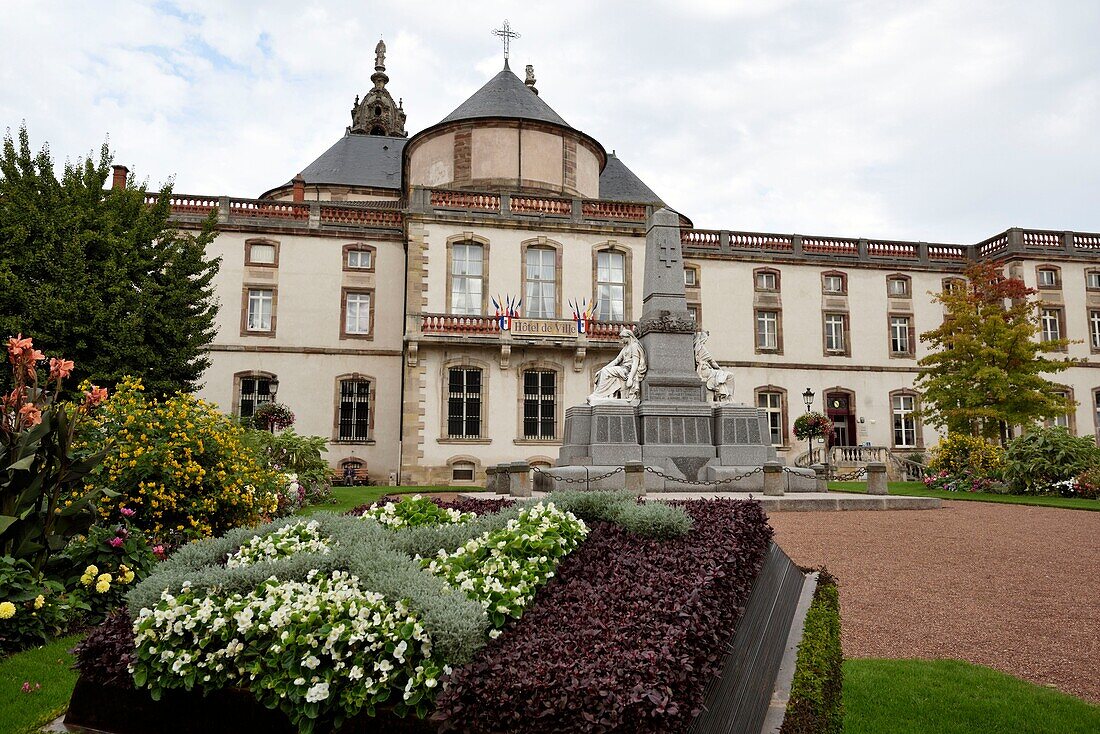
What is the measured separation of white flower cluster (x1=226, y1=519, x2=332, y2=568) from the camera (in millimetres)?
4586

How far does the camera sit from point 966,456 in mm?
23141

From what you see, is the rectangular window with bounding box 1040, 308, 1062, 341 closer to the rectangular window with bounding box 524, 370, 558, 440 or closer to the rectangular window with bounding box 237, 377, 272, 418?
the rectangular window with bounding box 524, 370, 558, 440

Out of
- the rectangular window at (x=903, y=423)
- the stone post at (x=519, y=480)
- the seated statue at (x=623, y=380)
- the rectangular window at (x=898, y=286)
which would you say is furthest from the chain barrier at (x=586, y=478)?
the rectangular window at (x=898, y=286)

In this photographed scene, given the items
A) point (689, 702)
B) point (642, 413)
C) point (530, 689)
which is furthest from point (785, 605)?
point (642, 413)

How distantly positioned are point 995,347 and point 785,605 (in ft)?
80.9

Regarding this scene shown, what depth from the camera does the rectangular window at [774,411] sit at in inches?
1328

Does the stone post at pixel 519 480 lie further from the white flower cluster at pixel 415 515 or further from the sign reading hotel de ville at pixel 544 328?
the sign reading hotel de ville at pixel 544 328

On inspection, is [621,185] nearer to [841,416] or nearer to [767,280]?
[767,280]

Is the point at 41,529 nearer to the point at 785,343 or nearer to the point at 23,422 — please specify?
the point at 23,422

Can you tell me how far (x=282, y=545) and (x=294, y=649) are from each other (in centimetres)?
154

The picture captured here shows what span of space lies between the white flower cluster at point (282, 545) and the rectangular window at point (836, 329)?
33550 millimetres

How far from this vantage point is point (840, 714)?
13.5 feet

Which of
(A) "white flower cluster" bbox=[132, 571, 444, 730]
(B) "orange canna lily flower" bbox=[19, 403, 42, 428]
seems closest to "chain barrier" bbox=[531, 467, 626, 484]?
(B) "orange canna lily flower" bbox=[19, 403, 42, 428]

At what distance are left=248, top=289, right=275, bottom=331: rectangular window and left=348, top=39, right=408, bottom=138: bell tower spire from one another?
101ft
